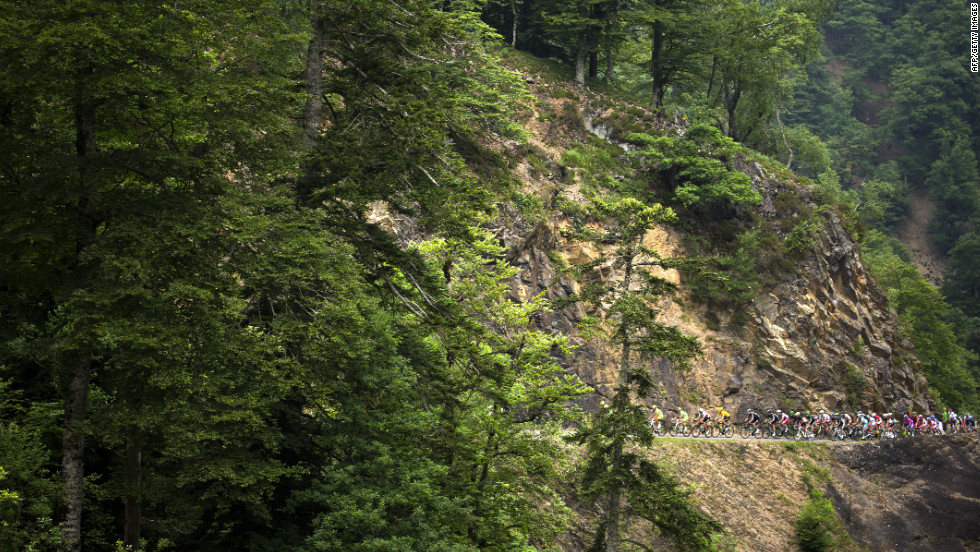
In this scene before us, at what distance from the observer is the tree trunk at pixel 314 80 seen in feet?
44.8

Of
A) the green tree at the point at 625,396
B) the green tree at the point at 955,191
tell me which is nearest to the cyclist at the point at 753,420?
the green tree at the point at 625,396

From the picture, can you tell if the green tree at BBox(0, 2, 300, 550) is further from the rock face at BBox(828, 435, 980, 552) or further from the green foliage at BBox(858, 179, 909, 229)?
the green foliage at BBox(858, 179, 909, 229)

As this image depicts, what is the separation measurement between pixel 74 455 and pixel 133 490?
4.22ft

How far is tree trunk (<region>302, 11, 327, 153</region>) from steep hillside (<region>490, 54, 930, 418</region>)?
15497 mm

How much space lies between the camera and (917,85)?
89.1m

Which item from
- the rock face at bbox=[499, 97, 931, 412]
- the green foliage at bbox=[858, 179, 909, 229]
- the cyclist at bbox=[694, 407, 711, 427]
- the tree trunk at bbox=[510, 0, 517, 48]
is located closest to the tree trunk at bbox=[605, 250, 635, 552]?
the rock face at bbox=[499, 97, 931, 412]

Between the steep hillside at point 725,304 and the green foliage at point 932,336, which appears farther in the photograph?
the green foliage at point 932,336

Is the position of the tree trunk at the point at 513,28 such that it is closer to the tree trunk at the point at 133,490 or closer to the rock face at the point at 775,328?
the rock face at the point at 775,328

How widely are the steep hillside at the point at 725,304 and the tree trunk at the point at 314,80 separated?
15497 mm

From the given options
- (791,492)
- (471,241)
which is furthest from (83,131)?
(791,492)

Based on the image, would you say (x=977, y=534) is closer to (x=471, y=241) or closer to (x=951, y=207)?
(x=471, y=241)

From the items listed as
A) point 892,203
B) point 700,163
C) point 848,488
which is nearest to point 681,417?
point 848,488

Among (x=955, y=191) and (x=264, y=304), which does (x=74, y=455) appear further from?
(x=955, y=191)

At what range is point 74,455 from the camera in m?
9.71
